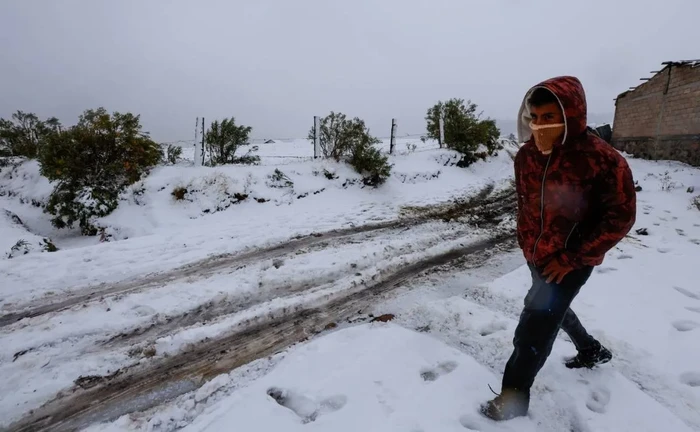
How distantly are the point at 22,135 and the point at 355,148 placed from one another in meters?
15.3

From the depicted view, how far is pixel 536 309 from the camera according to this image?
1.98 m

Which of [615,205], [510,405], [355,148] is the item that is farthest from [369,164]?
[615,205]

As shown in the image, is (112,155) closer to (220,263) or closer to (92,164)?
(92,164)

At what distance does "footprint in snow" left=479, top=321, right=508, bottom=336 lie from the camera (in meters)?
3.09

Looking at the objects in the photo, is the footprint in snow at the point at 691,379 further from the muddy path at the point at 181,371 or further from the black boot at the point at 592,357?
the muddy path at the point at 181,371

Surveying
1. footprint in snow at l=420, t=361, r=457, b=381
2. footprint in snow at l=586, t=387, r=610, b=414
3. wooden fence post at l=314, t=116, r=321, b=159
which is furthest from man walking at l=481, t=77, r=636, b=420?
wooden fence post at l=314, t=116, r=321, b=159

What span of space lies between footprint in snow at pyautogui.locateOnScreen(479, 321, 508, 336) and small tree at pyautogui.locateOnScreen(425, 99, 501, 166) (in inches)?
470

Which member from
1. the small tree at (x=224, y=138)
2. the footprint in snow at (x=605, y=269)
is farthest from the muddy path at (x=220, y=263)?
the small tree at (x=224, y=138)

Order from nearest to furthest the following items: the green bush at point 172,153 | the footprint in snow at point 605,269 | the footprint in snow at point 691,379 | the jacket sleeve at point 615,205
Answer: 1. the jacket sleeve at point 615,205
2. the footprint in snow at point 691,379
3. the footprint in snow at point 605,269
4. the green bush at point 172,153

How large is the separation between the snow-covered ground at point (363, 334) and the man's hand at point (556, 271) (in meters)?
1.00

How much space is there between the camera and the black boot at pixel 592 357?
2.53 m

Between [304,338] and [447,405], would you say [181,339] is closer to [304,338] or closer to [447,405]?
[304,338]

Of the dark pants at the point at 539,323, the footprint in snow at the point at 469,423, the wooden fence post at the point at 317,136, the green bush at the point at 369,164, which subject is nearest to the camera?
the dark pants at the point at 539,323

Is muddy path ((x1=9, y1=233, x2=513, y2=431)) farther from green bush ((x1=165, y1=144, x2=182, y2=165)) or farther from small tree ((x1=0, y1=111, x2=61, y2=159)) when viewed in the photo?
small tree ((x1=0, y1=111, x2=61, y2=159))
